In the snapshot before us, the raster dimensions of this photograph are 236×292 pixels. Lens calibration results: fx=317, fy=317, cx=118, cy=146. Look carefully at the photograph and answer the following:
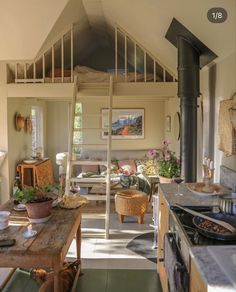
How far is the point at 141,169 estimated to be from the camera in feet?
22.3

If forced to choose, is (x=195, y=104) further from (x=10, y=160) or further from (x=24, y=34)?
(x=10, y=160)

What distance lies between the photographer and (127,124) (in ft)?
26.0

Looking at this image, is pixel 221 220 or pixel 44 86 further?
pixel 44 86

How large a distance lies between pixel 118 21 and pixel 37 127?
146 inches

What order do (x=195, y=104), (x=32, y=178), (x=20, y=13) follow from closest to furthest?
1. (x=195, y=104)
2. (x=20, y=13)
3. (x=32, y=178)

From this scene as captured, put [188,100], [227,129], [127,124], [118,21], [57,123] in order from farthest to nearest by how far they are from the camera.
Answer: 1. [57,123]
2. [127,124]
3. [118,21]
4. [188,100]
5. [227,129]

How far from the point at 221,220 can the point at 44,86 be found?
12.5ft

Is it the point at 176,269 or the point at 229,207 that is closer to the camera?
the point at 176,269

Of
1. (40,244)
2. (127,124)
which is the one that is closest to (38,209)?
(40,244)

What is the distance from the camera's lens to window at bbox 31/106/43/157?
7395 mm

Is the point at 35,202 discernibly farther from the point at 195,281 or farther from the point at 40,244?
the point at 195,281

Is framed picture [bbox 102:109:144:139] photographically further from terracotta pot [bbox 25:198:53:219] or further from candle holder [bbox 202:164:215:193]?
terracotta pot [bbox 25:198:53:219]

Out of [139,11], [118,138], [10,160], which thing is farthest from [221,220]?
[118,138]

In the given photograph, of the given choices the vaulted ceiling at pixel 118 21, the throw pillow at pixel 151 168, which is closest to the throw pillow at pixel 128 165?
the throw pillow at pixel 151 168
